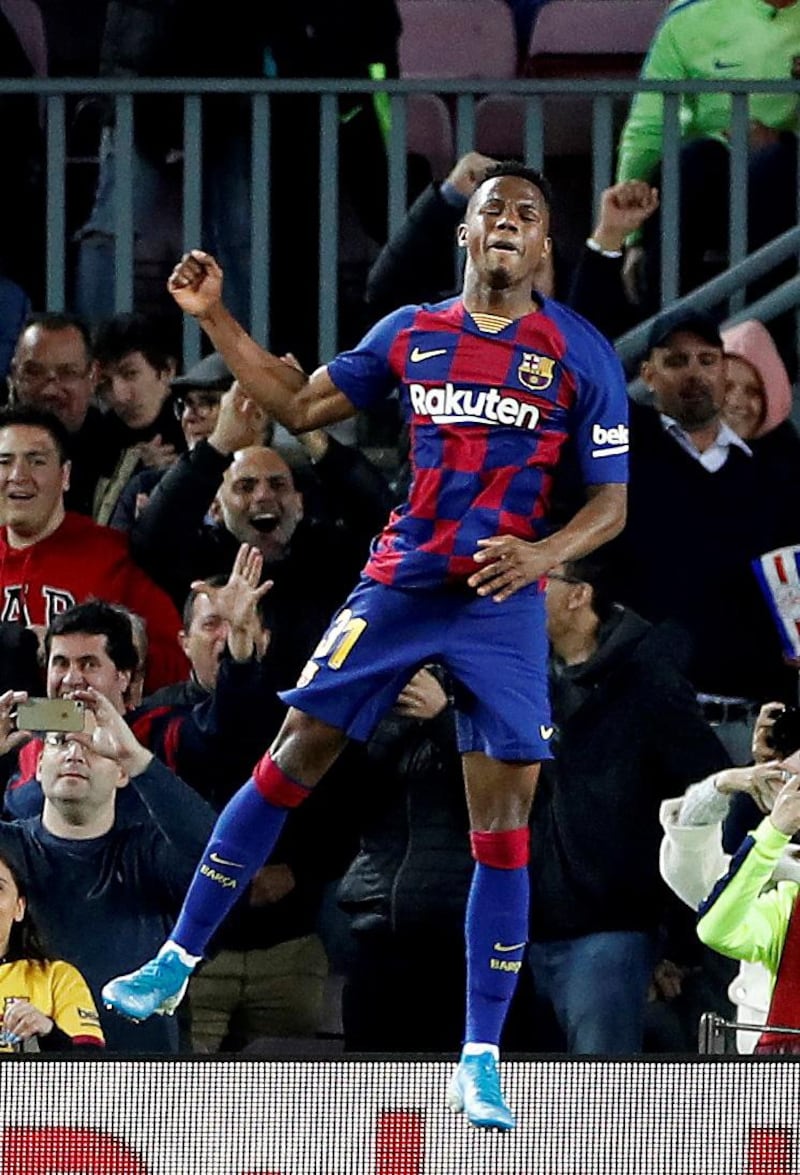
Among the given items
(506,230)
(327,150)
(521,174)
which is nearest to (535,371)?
(506,230)

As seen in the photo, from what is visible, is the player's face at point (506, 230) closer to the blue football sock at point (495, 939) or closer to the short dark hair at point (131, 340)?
the blue football sock at point (495, 939)

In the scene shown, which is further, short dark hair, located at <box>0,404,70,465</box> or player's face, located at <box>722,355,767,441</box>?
player's face, located at <box>722,355,767,441</box>

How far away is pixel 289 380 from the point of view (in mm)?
6484

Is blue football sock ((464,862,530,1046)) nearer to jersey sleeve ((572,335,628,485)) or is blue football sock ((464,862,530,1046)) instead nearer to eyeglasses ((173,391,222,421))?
jersey sleeve ((572,335,628,485))

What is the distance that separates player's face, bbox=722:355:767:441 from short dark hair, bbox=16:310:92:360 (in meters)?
1.84

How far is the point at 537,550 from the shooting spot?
617 cm

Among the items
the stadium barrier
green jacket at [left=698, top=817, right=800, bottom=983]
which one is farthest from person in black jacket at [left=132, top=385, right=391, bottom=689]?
the stadium barrier

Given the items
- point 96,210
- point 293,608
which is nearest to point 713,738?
point 293,608

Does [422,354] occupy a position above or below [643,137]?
below

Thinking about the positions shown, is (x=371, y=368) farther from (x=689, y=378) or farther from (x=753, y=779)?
(x=689, y=378)

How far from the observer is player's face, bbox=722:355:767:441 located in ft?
28.8

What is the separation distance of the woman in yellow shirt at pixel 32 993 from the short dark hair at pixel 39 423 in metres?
1.34

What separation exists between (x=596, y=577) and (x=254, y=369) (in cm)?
219

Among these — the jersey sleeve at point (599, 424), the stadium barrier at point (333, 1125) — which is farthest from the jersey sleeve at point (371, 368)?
the stadium barrier at point (333, 1125)
